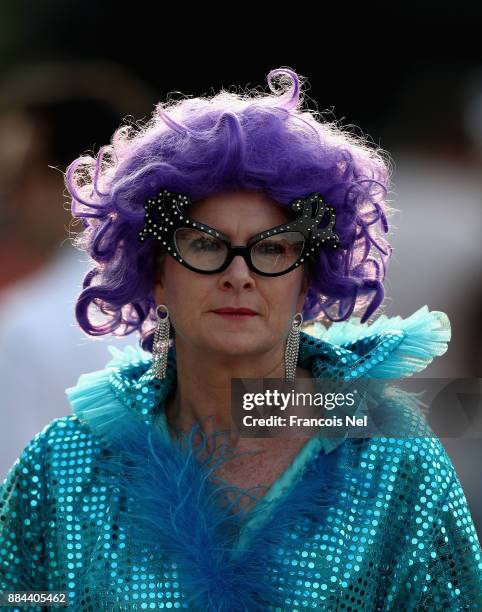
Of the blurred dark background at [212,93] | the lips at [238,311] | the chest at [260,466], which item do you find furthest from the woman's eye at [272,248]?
the blurred dark background at [212,93]

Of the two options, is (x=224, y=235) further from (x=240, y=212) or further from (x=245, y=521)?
(x=245, y=521)

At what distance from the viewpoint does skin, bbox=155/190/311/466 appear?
2146mm

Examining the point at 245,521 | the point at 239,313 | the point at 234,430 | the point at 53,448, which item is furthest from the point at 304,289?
the point at 53,448

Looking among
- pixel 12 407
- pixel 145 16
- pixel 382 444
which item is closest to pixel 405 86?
pixel 145 16

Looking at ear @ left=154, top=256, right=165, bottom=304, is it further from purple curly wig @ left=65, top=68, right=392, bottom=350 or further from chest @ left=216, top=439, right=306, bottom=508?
chest @ left=216, top=439, right=306, bottom=508

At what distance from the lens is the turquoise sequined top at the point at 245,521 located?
205 cm

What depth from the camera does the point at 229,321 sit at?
2143 mm

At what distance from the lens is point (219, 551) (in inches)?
81.6

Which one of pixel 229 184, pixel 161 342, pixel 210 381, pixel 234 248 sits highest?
pixel 229 184

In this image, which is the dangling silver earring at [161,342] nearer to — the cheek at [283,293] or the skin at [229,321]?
the skin at [229,321]

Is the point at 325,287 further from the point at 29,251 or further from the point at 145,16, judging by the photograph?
the point at 145,16

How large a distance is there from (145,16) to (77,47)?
46 cm

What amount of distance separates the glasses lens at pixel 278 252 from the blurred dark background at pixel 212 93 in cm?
84

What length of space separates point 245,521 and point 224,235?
625 millimetres
